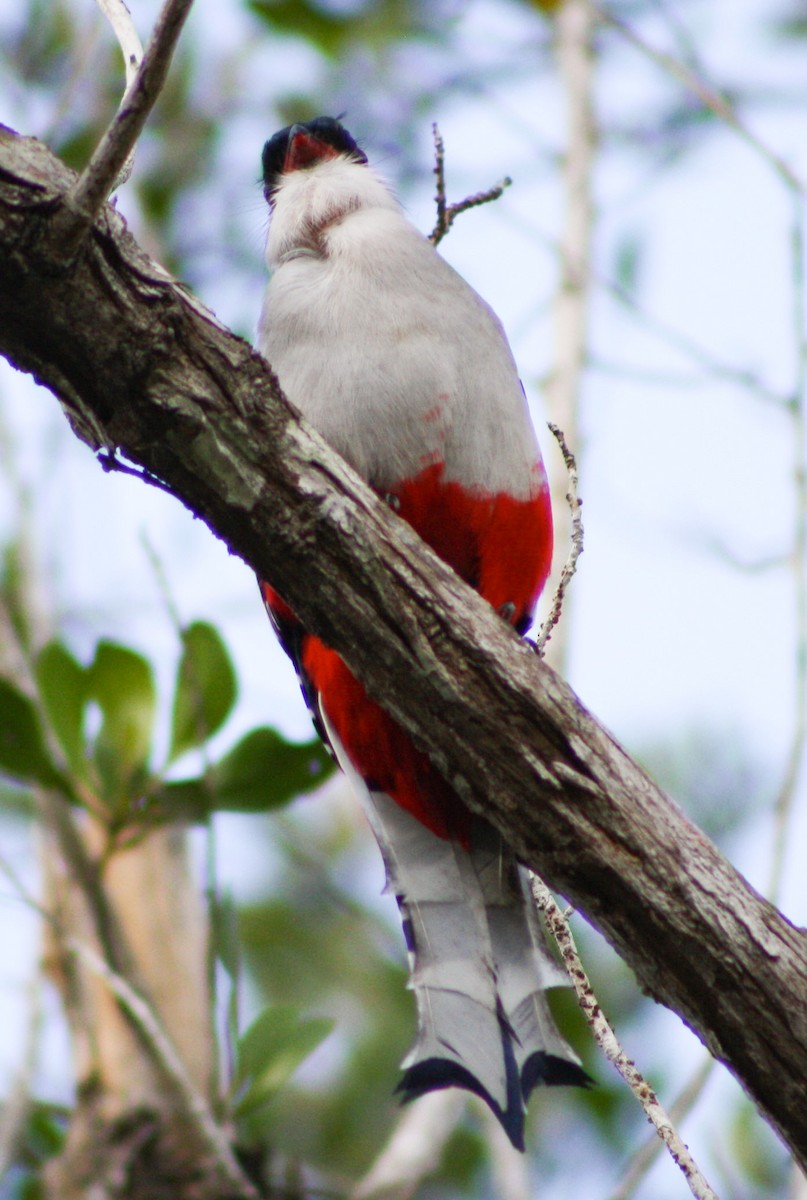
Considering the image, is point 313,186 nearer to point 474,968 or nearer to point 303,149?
point 303,149

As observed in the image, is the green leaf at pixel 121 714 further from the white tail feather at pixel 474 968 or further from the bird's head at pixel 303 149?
the bird's head at pixel 303 149

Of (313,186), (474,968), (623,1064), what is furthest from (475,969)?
(313,186)

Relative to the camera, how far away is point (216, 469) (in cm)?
207

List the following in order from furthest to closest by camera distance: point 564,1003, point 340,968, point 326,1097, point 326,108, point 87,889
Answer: point 326,108
point 340,968
point 326,1097
point 564,1003
point 87,889

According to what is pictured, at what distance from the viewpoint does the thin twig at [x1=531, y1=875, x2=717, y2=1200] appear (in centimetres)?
202

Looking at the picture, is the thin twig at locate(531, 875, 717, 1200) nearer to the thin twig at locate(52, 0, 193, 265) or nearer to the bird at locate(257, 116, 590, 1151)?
the bird at locate(257, 116, 590, 1151)

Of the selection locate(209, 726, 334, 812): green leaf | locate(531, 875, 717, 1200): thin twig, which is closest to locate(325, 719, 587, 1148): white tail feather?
locate(531, 875, 717, 1200): thin twig

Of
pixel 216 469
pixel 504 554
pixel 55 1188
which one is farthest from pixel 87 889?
pixel 216 469

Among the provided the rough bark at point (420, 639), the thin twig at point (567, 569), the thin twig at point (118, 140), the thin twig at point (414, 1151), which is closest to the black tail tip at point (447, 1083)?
the rough bark at point (420, 639)

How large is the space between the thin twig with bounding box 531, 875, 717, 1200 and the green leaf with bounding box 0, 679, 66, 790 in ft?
4.80

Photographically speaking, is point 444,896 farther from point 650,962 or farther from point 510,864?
point 650,962

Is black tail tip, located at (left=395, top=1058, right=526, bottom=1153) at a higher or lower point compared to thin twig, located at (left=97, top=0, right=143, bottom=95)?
lower

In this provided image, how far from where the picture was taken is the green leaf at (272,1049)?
333cm

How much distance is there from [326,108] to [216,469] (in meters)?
4.44
